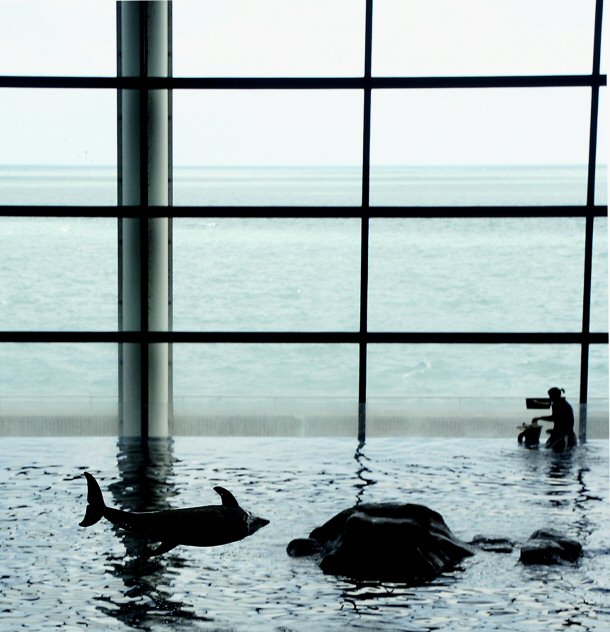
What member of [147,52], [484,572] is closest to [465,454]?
[484,572]

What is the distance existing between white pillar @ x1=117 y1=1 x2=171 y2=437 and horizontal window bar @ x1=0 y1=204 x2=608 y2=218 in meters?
0.22

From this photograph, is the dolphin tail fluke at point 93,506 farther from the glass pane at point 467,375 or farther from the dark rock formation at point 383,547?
the glass pane at point 467,375

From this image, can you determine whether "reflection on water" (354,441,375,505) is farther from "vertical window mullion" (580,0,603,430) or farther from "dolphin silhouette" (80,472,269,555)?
"vertical window mullion" (580,0,603,430)

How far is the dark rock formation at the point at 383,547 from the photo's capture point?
779 centimetres

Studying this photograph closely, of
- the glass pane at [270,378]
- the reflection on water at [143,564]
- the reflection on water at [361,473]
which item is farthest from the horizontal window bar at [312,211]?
the glass pane at [270,378]

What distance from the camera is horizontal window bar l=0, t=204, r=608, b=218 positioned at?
13.5 meters

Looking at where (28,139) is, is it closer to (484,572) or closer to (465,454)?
(465,454)

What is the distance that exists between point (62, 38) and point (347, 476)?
1709 inches

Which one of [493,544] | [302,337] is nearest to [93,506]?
[493,544]

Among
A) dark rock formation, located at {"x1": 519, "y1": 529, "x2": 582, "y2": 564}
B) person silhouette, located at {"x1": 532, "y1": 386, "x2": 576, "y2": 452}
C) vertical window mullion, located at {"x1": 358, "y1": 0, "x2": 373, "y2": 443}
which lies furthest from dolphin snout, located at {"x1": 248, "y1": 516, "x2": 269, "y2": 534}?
person silhouette, located at {"x1": 532, "y1": 386, "x2": 576, "y2": 452}

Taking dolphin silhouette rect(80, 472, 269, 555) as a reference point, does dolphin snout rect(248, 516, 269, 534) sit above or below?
below

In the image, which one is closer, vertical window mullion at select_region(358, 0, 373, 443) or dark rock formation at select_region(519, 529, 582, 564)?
dark rock formation at select_region(519, 529, 582, 564)

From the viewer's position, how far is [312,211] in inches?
541

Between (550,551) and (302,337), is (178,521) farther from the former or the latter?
(302,337)
